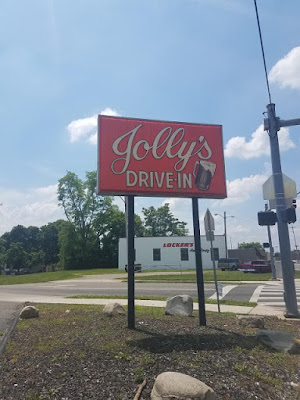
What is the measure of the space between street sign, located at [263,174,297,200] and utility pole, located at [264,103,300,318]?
179 millimetres

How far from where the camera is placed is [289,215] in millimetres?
9680

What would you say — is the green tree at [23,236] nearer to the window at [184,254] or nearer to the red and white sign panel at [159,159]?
the window at [184,254]

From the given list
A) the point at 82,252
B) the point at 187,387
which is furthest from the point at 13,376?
the point at 82,252

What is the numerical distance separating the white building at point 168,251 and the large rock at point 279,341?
143 feet

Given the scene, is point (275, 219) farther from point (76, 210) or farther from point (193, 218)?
point (76, 210)

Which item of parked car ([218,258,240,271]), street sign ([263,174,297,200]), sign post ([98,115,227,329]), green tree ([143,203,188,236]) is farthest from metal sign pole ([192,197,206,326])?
green tree ([143,203,188,236])

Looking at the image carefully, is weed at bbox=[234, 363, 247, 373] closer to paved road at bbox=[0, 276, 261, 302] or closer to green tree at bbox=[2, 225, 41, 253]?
paved road at bbox=[0, 276, 261, 302]

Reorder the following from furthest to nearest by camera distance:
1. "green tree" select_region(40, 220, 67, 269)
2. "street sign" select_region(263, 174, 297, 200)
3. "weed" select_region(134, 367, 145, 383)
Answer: "green tree" select_region(40, 220, 67, 269) < "street sign" select_region(263, 174, 297, 200) < "weed" select_region(134, 367, 145, 383)

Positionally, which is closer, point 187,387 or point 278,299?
point 187,387

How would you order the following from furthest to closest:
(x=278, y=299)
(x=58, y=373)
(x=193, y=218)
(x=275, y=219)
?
(x=278, y=299) < (x=275, y=219) < (x=193, y=218) < (x=58, y=373)

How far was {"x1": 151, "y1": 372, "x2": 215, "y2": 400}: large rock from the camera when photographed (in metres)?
3.38

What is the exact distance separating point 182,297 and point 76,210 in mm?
60247

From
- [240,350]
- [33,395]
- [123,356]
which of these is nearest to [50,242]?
[123,356]

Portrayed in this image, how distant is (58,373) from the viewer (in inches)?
171
